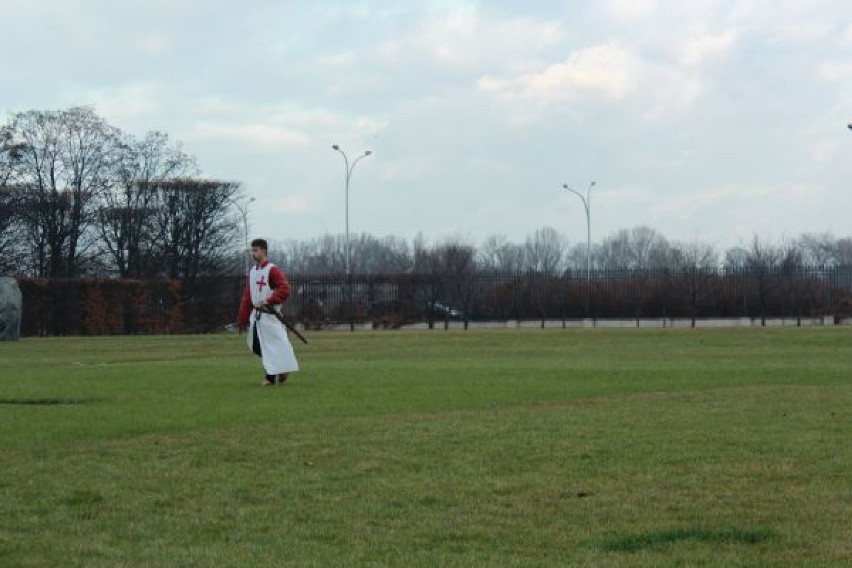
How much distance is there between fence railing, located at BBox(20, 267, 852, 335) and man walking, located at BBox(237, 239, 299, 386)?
42.3 meters

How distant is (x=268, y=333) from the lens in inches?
712

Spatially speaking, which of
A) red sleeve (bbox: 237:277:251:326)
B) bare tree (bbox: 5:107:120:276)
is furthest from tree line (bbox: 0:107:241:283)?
red sleeve (bbox: 237:277:251:326)

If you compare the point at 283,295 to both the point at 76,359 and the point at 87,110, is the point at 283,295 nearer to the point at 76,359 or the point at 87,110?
the point at 76,359

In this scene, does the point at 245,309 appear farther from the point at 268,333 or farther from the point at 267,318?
the point at 268,333

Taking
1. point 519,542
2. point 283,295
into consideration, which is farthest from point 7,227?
point 519,542

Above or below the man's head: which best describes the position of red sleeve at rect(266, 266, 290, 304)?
below

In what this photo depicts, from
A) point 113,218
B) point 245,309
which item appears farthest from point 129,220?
point 245,309

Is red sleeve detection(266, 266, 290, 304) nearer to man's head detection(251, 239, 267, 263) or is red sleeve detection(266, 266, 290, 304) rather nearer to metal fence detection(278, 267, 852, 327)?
man's head detection(251, 239, 267, 263)

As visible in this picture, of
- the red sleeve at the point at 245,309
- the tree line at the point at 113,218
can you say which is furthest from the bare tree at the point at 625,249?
the red sleeve at the point at 245,309

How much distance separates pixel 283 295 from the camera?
18.3 meters

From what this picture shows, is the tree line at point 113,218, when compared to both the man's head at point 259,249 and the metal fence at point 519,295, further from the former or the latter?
the man's head at point 259,249

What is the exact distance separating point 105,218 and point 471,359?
5129cm

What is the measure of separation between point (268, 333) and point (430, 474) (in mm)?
9779

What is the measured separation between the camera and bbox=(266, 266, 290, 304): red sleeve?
18.2 m
